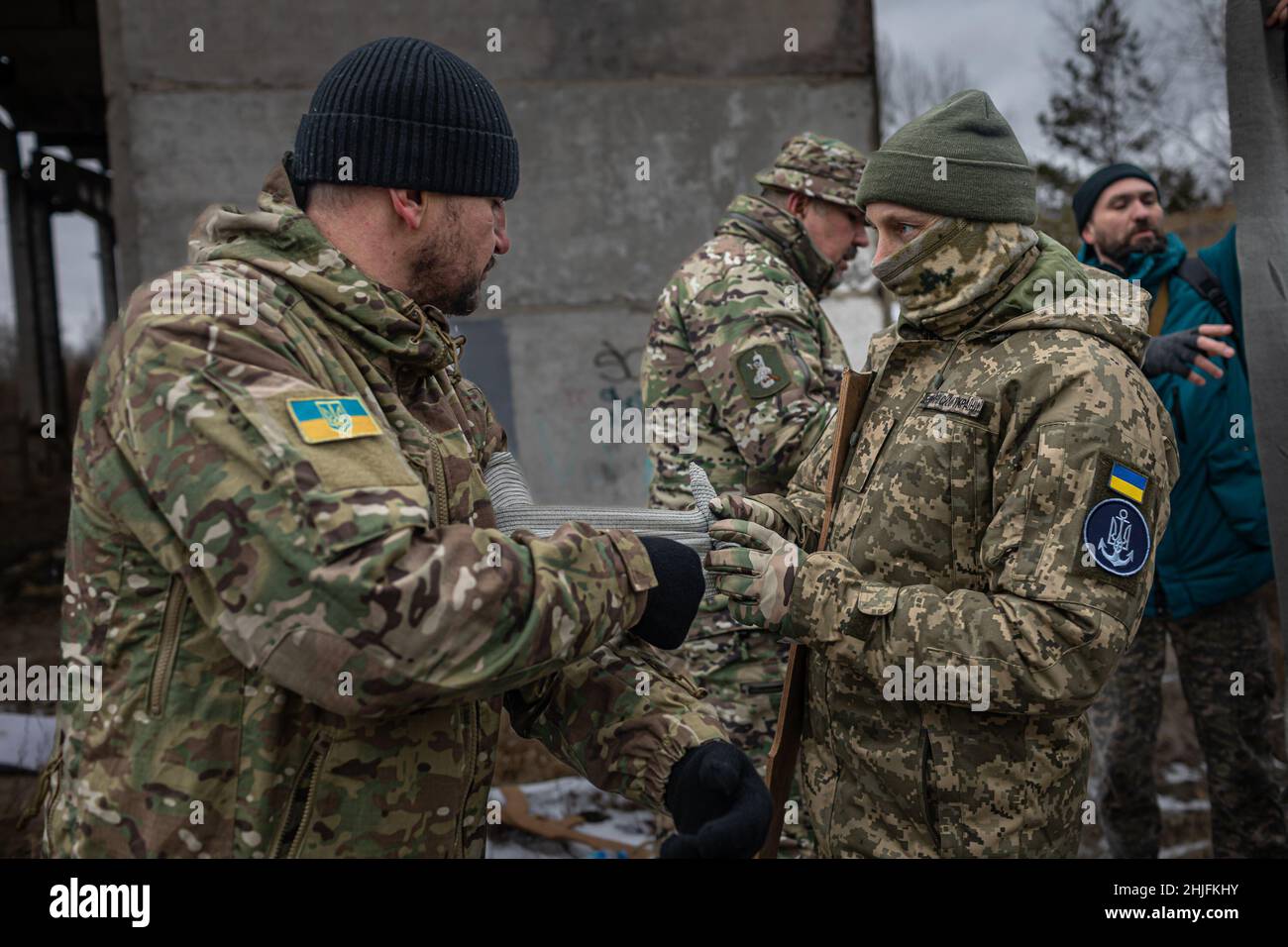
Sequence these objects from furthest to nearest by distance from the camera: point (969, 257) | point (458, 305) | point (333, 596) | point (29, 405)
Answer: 1. point (29, 405)
2. point (969, 257)
3. point (458, 305)
4. point (333, 596)

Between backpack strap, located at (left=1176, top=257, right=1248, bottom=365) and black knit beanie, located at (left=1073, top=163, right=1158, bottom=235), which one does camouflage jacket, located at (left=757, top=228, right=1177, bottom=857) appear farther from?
black knit beanie, located at (left=1073, top=163, right=1158, bottom=235)

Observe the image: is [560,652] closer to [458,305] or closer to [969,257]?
[458,305]

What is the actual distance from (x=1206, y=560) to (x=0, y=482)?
17.7 meters

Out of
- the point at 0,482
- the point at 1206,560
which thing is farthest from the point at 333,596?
the point at 0,482

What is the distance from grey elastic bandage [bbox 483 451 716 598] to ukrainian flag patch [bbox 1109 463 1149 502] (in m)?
0.71

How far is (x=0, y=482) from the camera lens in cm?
1664

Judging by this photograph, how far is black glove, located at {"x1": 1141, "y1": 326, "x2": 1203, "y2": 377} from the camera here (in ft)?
10.5

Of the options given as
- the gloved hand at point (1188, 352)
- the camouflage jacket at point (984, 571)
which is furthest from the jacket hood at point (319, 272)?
the gloved hand at point (1188, 352)

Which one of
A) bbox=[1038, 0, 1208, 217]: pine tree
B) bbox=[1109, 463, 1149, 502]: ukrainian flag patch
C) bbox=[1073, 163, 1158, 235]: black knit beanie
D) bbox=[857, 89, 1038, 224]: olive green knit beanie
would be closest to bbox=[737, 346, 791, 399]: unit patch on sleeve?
bbox=[857, 89, 1038, 224]: olive green knit beanie

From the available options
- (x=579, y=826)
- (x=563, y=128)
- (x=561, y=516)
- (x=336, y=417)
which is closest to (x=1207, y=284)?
(x=561, y=516)

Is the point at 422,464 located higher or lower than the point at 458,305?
lower

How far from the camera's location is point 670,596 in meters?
1.52

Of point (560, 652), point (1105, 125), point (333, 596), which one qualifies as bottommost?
point (560, 652)

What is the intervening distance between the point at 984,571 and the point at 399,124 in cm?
130
